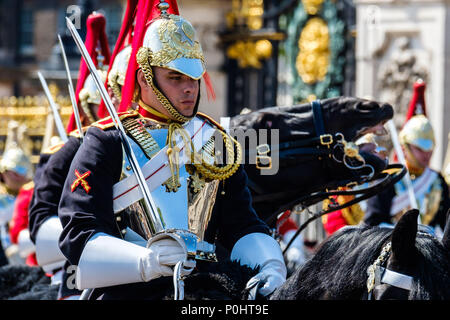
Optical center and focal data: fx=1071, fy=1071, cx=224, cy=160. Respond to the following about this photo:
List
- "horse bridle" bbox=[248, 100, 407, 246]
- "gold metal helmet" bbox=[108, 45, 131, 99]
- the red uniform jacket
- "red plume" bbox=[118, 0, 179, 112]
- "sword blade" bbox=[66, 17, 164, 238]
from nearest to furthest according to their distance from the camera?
"sword blade" bbox=[66, 17, 164, 238], "red plume" bbox=[118, 0, 179, 112], "gold metal helmet" bbox=[108, 45, 131, 99], "horse bridle" bbox=[248, 100, 407, 246], the red uniform jacket

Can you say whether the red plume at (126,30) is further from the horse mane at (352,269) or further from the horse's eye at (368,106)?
the horse mane at (352,269)

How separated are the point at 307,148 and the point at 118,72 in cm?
94

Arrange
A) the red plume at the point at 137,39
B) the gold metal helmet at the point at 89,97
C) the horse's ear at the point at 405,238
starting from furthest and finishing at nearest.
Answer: the gold metal helmet at the point at 89,97
the red plume at the point at 137,39
the horse's ear at the point at 405,238

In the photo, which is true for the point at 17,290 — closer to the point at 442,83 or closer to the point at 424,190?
the point at 424,190

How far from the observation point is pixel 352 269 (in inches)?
124

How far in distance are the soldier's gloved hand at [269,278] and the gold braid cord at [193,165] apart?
0.39m

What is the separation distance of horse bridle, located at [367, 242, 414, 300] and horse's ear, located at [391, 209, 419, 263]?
44 mm

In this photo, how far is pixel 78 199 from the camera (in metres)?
3.48

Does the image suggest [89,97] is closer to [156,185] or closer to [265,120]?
[265,120]

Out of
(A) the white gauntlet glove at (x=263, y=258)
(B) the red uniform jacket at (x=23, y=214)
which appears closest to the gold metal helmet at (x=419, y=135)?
(B) the red uniform jacket at (x=23, y=214)

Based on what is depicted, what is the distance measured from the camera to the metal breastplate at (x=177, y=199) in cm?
358

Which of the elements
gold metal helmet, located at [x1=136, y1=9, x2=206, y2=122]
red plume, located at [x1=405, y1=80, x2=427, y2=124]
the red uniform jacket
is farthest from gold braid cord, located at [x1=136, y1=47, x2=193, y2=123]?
red plume, located at [x1=405, y1=80, x2=427, y2=124]

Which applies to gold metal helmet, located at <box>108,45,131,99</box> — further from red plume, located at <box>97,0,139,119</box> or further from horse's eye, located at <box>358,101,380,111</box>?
horse's eye, located at <box>358,101,380,111</box>

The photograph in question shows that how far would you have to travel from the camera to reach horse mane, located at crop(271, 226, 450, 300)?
2.98 m
